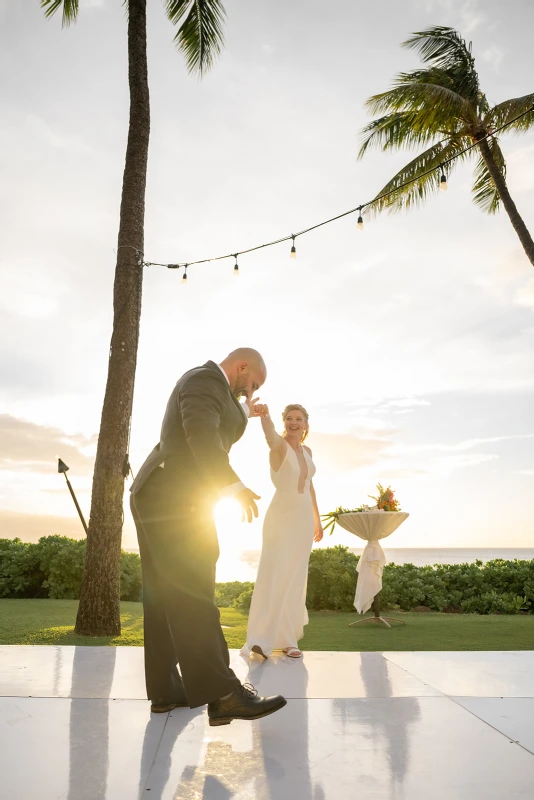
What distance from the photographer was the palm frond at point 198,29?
10.9m

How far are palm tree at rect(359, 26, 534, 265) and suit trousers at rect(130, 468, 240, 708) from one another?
37.7 feet

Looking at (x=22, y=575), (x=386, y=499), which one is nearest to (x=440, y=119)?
(x=386, y=499)

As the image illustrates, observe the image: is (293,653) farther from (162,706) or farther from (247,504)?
(247,504)

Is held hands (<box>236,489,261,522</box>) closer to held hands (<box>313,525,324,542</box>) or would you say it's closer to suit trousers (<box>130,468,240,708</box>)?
suit trousers (<box>130,468,240,708</box>)

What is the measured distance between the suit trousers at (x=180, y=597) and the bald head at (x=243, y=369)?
2.00ft

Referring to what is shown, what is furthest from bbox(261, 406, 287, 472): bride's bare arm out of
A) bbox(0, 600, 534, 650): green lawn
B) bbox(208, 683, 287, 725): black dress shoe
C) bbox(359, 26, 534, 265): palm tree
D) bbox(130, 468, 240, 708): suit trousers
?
bbox(359, 26, 534, 265): palm tree

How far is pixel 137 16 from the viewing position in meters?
8.42

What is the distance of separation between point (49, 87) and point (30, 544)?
768cm

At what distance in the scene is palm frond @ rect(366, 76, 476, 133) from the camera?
12.9 metres

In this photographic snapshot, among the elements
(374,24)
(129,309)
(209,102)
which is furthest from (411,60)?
(129,309)

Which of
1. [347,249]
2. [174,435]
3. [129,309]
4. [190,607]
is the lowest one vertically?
[190,607]

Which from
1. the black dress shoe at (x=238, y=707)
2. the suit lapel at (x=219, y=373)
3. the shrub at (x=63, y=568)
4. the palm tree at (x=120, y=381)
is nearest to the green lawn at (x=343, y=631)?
the palm tree at (x=120, y=381)

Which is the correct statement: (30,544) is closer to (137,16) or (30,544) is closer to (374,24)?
(137,16)

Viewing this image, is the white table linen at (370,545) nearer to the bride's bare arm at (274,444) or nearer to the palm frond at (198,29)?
the bride's bare arm at (274,444)
